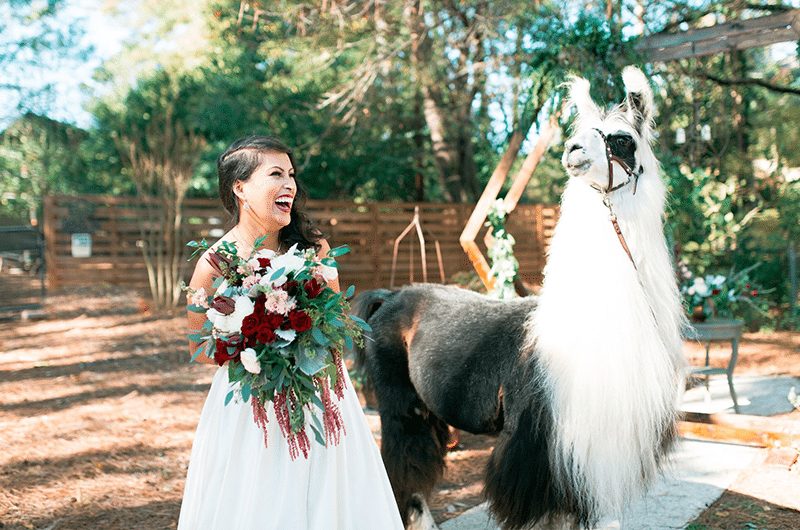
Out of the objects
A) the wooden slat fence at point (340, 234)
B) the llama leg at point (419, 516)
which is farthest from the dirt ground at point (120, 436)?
the wooden slat fence at point (340, 234)

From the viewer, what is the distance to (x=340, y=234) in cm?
1505

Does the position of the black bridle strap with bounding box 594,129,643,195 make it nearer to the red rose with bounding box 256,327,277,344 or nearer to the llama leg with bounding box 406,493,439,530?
the red rose with bounding box 256,327,277,344

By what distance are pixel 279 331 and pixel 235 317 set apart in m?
0.14

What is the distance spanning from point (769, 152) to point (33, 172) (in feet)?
62.0

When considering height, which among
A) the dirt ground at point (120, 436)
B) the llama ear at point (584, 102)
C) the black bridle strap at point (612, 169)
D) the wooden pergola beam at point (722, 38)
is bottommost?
the dirt ground at point (120, 436)

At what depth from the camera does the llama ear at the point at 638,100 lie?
3154 millimetres

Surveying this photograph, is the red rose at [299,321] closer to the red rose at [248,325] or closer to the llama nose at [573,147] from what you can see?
the red rose at [248,325]

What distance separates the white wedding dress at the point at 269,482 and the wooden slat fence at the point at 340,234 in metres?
10.3

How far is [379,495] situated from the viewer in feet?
8.28

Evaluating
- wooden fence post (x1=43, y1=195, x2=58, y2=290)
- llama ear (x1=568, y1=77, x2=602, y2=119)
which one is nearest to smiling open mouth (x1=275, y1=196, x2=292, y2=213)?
llama ear (x1=568, y1=77, x2=602, y2=119)

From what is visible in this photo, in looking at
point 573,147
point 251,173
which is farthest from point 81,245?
point 573,147

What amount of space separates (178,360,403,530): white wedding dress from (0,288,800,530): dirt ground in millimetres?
1998

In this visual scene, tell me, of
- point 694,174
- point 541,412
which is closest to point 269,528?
point 541,412

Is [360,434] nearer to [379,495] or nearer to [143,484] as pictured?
[379,495]
